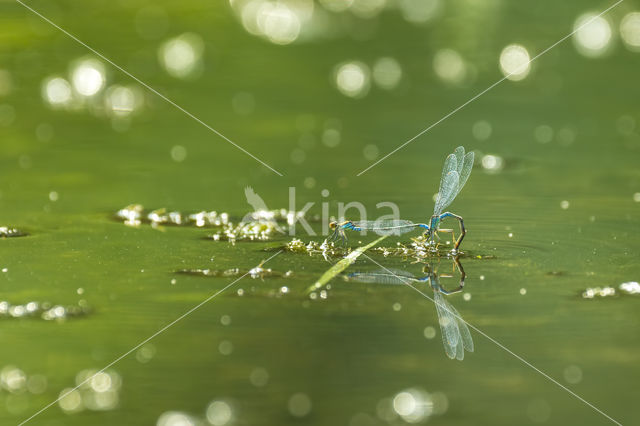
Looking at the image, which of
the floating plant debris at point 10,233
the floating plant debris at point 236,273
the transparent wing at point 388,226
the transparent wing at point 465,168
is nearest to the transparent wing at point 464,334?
the floating plant debris at point 236,273

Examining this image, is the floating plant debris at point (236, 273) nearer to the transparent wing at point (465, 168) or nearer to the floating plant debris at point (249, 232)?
the floating plant debris at point (249, 232)

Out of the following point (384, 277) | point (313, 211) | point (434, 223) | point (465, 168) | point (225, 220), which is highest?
point (465, 168)

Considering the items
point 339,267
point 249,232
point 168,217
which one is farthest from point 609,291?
point 168,217

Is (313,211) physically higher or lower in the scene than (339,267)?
higher

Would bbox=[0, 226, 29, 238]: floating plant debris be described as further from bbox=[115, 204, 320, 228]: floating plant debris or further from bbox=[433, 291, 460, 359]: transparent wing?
bbox=[433, 291, 460, 359]: transparent wing

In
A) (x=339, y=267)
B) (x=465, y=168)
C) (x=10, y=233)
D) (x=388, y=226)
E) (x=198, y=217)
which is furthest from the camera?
(x=198, y=217)

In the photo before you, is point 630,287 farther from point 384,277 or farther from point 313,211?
point 313,211

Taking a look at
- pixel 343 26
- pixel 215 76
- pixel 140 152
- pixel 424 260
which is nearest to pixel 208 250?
pixel 424 260

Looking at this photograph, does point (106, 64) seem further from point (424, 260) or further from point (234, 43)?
point (424, 260)
